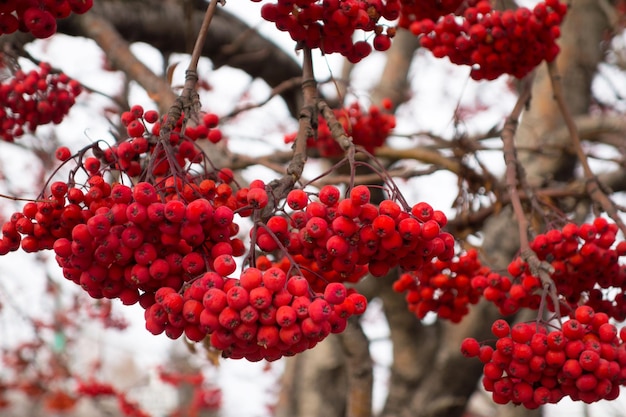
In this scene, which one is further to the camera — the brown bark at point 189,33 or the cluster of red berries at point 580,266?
the brown bark at point 189,33

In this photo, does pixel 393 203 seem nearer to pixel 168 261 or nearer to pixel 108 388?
pixel 168 261

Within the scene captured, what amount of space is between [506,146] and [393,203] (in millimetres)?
1148

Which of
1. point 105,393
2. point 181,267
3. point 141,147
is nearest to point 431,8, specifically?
point 141,147

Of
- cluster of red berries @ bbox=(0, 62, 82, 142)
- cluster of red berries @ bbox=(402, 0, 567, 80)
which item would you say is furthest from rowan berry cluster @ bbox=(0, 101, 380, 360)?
cluster of red berries @ bbox=(0, 62, 82, 142)

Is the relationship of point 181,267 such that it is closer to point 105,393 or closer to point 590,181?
point 590,181

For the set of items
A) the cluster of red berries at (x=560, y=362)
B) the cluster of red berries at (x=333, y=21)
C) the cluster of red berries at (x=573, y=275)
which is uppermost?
the cluster of red berries at (x=333, y=21)

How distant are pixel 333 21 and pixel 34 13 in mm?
680

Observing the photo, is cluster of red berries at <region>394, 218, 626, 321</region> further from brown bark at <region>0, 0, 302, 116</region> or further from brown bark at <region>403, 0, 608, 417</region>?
brown bark at <region>0, 0, 302, 116</region>

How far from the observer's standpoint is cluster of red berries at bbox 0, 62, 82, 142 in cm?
260

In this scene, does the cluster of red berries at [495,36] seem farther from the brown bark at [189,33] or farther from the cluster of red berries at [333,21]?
the brown bark at [189,33]

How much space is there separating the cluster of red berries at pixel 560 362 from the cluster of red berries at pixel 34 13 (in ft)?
4.22

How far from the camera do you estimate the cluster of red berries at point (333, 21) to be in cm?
155

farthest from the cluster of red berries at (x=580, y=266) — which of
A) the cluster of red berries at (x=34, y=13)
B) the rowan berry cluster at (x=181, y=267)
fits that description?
the cluster of red berries at (x=34, y=13)

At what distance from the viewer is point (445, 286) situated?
7.72 ft
